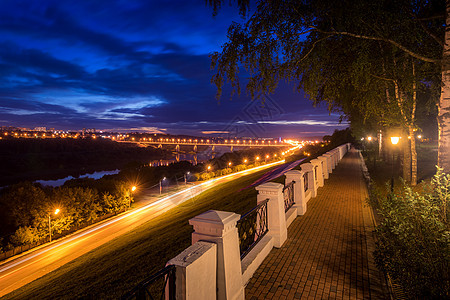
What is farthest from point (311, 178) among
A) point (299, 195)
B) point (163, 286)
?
point (163, 286)

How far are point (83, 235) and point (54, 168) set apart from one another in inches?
3663

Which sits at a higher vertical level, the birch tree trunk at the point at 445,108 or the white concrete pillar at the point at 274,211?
the birch tree trunk at the point at 445,108

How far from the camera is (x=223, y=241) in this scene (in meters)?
3.55

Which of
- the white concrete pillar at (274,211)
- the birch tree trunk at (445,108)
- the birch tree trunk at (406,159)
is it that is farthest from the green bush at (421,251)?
the birch tree trunk at (406,159)

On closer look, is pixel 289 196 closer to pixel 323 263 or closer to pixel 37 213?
pixel 323 263

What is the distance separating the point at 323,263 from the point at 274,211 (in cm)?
168

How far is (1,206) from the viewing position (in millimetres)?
22391

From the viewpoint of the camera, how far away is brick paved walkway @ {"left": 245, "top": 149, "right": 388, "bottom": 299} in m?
4.52

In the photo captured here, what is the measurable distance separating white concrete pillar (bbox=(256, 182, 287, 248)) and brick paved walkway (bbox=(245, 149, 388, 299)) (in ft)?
1.08

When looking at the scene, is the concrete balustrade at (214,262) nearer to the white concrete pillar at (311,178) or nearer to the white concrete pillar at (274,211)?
the white concrete pillar at (274,211)

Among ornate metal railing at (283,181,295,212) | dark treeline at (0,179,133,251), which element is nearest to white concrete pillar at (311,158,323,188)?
ornate metal railing at (283,181,295,212)

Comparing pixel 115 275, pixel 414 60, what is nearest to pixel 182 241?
pixel 115 275

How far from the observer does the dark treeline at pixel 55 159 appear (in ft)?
274

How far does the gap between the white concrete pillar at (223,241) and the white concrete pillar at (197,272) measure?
184 millimetres
